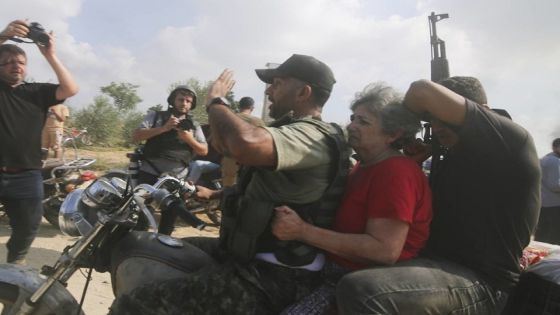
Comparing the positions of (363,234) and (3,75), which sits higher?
(3,75)

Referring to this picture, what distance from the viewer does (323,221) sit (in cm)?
179

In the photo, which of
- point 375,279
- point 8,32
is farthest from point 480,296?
point 8,32

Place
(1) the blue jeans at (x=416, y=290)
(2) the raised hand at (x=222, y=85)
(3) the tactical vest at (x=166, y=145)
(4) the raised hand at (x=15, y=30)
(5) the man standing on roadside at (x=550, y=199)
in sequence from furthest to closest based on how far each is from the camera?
(5) the man standing on roadside at (x=550, y=199) → (3) the tactical vest at (x=166, y=145) → (4) the raised hand at (x=15, y=30) → (2) the raised hand at (x=222, y=85) → (1) the blue jeans at (x=416, y=290)

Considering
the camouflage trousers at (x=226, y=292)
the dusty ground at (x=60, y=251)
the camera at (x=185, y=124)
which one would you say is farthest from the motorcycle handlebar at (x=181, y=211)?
the camera at (x=185, y=124)

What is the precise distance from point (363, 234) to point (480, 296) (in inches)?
20.0

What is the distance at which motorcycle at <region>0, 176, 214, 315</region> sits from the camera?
178 cm

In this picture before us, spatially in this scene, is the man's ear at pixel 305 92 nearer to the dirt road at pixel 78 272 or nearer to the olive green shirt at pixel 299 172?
the olive green shirt at pixel 299 172

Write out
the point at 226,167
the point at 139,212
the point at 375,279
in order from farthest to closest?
the point at 226,167, the point at 139,212, the point at 375,279

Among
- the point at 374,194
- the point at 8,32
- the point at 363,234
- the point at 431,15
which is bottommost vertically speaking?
the point at 363,234

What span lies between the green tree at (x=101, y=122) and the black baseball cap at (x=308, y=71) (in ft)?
61.0

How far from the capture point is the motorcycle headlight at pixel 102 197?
6.36 ft

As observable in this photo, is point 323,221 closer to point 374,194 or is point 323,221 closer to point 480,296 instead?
point 374,194

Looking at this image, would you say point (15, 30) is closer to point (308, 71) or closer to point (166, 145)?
point (166, 145)

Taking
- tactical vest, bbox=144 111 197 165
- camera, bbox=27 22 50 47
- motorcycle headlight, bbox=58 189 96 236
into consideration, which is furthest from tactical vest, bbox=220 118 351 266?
tactical vest, bbox=144 111 197 165
